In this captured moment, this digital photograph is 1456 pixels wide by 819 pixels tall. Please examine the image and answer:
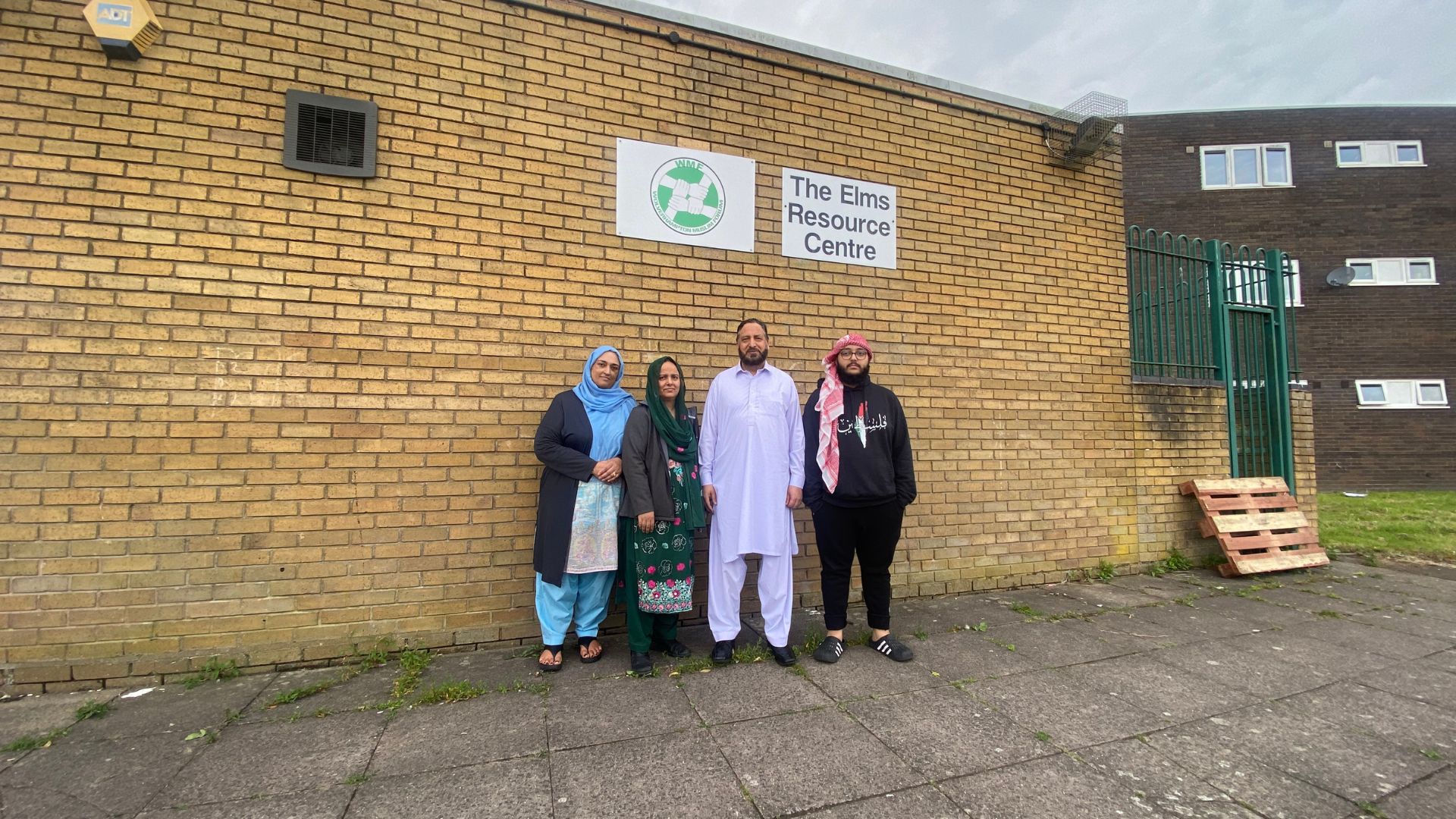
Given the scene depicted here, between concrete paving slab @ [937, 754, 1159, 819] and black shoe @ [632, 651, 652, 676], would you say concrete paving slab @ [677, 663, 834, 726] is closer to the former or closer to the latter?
black shoe @ [632, 651, 652, 676]

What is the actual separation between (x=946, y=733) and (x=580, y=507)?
1949 mm

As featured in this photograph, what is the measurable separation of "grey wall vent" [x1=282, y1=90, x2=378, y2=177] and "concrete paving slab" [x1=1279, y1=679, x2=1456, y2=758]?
17.4ft

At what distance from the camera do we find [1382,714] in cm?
Result: 262

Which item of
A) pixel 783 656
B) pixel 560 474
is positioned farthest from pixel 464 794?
pixel 783 656

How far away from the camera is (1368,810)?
1.95 m

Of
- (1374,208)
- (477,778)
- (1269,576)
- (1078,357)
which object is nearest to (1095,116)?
(1078,357)

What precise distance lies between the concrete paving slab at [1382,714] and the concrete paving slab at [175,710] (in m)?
4.71

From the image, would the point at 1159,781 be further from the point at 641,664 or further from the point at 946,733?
the point at 641,664

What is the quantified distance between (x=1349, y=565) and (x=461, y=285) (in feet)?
25.5

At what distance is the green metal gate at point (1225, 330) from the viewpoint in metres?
5.34

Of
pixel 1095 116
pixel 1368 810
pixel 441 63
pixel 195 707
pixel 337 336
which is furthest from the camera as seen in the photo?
pixel 1095 116

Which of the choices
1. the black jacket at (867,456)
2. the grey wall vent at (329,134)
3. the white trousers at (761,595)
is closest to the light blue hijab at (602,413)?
the white trousers at (761,595)

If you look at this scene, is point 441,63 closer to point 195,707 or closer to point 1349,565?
point 195,707

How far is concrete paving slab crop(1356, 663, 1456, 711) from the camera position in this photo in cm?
278
